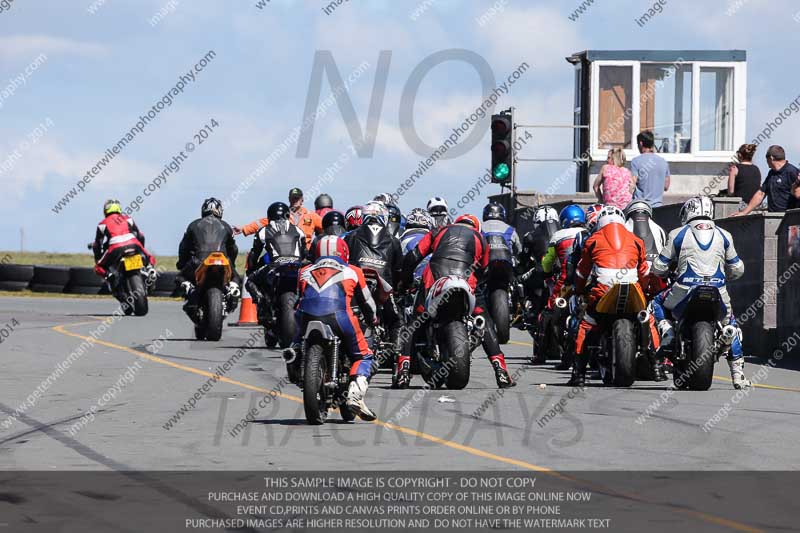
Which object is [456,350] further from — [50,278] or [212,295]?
[50,278]

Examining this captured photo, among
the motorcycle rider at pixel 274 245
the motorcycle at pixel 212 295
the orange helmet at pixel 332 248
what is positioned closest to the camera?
Result: the orange helmet at pixel 332 248

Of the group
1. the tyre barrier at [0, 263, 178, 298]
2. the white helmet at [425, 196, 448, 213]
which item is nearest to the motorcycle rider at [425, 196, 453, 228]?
the white helmet at [425, 196, 448, 213]

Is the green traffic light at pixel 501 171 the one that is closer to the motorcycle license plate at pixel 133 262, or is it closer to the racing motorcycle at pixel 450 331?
the motorcycle license plate at pixel 133 262

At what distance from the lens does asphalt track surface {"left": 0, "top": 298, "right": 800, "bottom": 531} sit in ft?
34.0

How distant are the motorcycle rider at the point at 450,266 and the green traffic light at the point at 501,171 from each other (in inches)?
393

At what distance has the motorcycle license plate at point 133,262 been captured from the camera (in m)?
27.1

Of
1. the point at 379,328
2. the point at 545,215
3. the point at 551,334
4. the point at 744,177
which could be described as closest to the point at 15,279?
the point at 545,215

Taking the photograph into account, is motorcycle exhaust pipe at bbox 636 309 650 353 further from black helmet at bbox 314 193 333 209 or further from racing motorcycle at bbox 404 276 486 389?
black helmet at bbox 314 193 333 209

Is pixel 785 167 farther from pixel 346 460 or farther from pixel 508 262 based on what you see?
pixel 346 460

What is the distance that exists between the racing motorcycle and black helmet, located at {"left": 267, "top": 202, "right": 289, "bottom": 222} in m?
6.08

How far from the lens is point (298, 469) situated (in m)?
9.97

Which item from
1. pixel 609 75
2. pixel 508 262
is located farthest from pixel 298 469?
pixel 609 75

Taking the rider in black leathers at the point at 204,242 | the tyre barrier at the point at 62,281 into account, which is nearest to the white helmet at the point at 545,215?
the rider in black leathers at the point at 204,242
